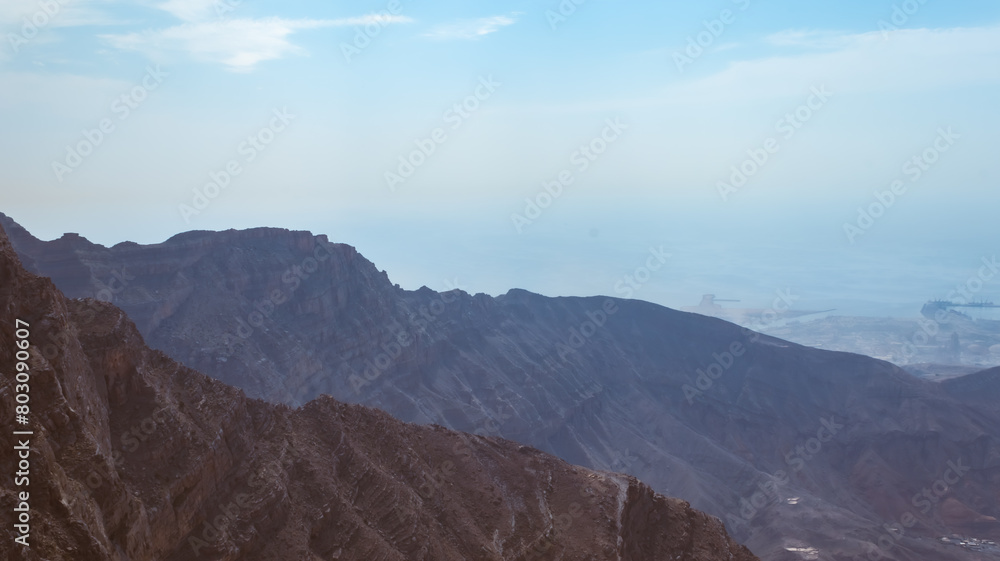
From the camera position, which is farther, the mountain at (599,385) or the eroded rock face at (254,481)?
the mountain at (599,385)

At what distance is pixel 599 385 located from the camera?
119 metres

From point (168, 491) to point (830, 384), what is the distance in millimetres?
114796

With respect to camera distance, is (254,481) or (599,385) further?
(599,385)

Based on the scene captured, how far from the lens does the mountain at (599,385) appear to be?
8388cm

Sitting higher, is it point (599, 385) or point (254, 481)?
point (254, 481)

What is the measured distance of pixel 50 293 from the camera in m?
29.5

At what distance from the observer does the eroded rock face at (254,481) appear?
82.4ft

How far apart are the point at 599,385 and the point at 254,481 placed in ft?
290

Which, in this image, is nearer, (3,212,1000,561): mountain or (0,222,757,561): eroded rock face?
(0,222,757,561): eroded rock face

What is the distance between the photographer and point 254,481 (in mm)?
34875

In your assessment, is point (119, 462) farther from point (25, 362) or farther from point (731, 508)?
point (731, 508)

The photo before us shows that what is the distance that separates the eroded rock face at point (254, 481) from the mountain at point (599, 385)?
40.9m

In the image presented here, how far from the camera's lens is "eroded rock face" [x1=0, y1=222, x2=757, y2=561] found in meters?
25.1

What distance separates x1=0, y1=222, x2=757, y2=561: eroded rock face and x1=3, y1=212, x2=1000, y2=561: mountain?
4089cm
